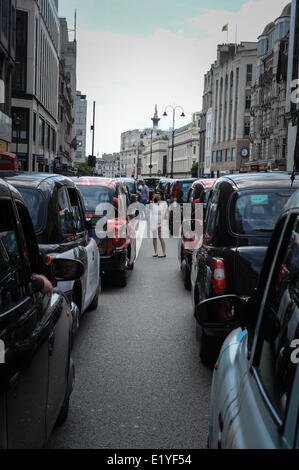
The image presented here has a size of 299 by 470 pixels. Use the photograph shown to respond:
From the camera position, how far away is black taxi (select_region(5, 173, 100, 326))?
6.44 m

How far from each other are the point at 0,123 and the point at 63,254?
3178cm

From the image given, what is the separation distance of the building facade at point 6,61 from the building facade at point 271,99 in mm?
23412

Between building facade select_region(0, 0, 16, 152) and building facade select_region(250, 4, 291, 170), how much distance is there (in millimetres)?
23412

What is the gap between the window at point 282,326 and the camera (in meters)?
1.87

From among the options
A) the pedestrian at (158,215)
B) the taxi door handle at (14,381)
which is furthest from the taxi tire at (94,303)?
the pedestrian at (158,215)

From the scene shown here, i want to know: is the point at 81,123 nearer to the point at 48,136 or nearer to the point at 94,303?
the point at 48,136

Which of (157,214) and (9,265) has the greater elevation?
(9,265)

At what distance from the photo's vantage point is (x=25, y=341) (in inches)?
112

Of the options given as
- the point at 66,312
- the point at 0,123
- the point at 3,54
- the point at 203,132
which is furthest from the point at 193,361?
the point at 203,132

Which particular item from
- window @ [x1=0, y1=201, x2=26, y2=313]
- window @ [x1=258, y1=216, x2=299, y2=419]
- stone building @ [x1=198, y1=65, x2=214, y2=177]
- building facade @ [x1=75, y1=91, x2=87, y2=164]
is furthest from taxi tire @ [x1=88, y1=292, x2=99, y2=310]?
building facade @ [x1=75, y1=91, x2=87, y2=164]

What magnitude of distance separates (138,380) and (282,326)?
12.8 ft

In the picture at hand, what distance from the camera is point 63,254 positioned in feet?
21.3

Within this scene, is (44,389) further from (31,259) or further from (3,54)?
(3,54)

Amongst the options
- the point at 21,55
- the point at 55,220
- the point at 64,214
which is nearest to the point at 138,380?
the point at 55,220
